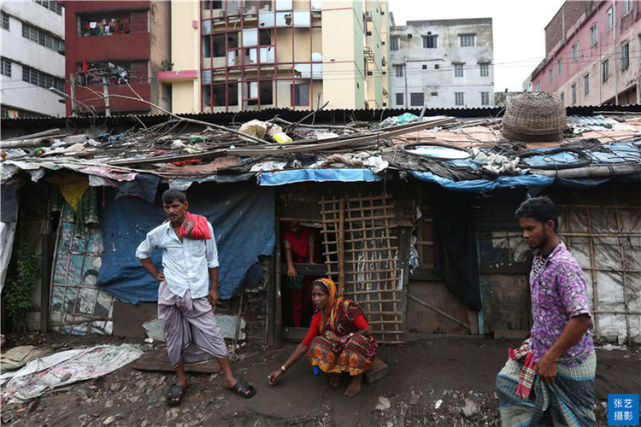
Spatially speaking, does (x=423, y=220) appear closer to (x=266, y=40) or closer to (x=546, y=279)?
(x=546, y=279)

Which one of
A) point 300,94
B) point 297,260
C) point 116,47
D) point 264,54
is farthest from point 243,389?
point 116,47

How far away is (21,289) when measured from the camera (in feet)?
18.4

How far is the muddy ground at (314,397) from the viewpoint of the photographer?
3712 mm

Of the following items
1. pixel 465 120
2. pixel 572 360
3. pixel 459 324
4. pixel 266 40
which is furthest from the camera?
pixel 266 40

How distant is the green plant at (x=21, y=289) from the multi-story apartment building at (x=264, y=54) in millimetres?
18692

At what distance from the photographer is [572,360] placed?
2264 millimetres

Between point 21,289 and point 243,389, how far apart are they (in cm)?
374

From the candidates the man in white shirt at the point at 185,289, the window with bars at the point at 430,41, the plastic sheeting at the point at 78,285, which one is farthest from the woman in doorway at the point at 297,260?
the window with bars at the point at 430,41

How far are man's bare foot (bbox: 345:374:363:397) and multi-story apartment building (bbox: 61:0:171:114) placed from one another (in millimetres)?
21863

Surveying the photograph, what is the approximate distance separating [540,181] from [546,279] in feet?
7.85

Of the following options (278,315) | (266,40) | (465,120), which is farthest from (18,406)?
(266,40)

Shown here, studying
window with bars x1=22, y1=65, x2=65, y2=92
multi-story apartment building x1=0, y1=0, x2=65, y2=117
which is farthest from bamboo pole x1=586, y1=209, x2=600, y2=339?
window with bars x1=22, y1=65, x2=65, y2=92

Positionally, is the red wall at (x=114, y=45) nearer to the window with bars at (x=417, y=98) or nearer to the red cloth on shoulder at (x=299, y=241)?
the red cloth on shoulder at (x=299, y=241)

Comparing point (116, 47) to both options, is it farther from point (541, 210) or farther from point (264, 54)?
point (541, 210)
